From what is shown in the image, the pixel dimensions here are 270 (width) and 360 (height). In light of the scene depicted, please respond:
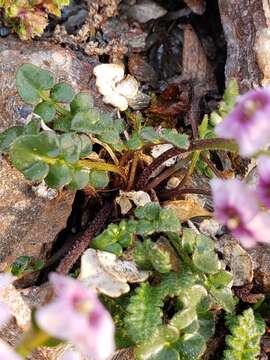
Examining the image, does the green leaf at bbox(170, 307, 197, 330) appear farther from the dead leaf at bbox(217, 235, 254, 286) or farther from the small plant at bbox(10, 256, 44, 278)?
the small plant at bbox(10, 256, 44, 278)

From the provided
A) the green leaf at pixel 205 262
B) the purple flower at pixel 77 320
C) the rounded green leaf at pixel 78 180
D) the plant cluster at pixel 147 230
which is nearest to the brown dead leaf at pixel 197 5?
the plant cluster at pixel 147 230

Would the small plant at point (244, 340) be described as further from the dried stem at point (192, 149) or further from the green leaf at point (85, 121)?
the green leaf at point (85, 121)

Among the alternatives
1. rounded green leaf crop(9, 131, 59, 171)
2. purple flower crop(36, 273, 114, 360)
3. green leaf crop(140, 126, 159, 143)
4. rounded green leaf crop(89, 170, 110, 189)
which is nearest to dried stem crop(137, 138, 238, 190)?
green leaf crop(140, 126, 159, 143)

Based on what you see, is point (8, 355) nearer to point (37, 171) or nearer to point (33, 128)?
point (37, 171)

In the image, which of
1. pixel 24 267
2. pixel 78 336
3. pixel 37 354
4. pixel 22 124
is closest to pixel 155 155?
pixel 22 124

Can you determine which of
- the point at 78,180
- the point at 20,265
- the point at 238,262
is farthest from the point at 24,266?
the point at 238,262

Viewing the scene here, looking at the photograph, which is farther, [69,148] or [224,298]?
[224,298]
